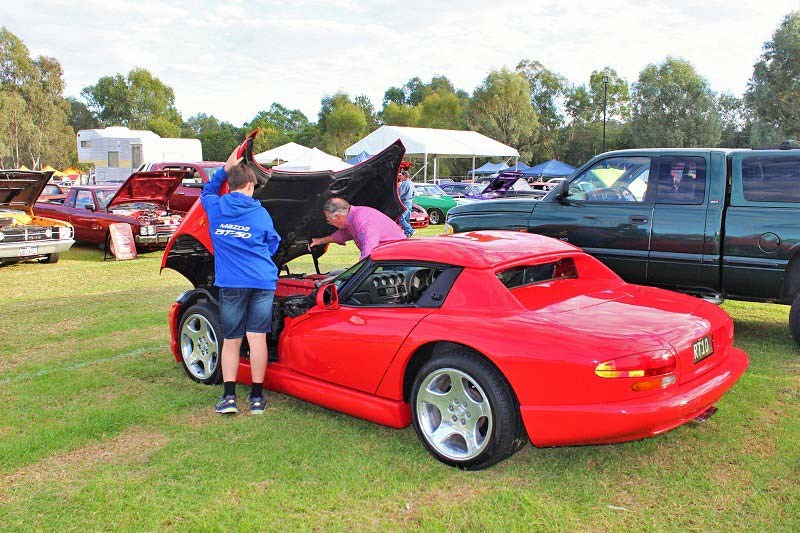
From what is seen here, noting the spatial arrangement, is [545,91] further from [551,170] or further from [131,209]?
[131,209]

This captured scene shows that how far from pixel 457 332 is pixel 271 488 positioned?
4.24 ft

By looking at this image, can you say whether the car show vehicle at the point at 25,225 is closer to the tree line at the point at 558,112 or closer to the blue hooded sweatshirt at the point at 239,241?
the blue hooded sweatshirt at the point at 239,241

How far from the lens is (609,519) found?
10.0 feet

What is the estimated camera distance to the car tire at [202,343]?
16.6 ft

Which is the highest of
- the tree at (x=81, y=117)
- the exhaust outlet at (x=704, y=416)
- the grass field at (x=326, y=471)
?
the tree at (x=81, y=117)

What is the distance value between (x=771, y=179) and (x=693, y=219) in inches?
29.5

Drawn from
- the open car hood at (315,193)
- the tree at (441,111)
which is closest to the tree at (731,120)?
the tree at (441,111)

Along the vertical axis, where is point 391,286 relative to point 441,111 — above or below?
below

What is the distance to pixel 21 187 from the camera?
1145 centimetres

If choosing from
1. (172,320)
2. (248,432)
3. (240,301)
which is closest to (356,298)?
(240,301)

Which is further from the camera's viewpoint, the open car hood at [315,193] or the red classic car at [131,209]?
the red classic car at [131,209]

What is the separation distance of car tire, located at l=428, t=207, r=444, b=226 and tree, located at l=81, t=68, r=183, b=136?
82186mm

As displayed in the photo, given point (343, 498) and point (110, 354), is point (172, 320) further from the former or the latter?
point (343, 498)

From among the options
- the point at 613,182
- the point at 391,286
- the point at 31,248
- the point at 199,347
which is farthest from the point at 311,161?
the point at 391,286
